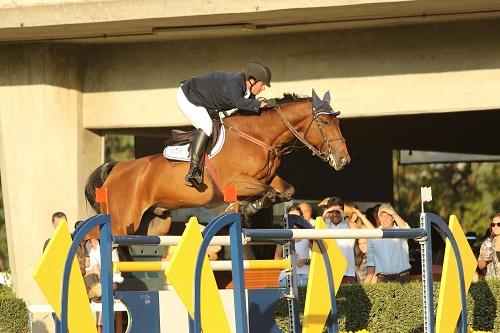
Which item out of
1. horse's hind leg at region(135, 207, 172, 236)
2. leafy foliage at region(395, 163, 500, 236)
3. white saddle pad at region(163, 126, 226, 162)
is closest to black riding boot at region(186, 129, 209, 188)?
white saddle pad at region(163, 126, 226, 162)

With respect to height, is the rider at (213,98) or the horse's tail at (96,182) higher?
the rider at (213,98)

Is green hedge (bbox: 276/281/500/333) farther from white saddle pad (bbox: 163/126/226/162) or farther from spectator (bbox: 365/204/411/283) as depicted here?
white saddle pad (bbox: 163/126/226/162)

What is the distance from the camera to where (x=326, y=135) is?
10.1 m

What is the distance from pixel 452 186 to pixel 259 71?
25.5 metres

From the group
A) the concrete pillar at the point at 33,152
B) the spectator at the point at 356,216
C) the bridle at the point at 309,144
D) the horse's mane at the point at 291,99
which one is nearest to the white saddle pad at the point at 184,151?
the bridle at the point at 309,144

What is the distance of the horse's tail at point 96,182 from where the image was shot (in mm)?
11484

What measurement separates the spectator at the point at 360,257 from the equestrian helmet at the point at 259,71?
271 cm

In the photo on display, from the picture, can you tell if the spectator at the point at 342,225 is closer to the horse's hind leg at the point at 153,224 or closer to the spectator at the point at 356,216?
the spectator at the point at 356,216

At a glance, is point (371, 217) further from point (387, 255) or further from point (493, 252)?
point (493, 252)

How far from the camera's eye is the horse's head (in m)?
10.0

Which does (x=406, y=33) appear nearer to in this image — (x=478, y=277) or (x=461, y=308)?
(x=478, y=277)

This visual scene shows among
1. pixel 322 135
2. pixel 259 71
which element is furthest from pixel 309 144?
pixel 259 71

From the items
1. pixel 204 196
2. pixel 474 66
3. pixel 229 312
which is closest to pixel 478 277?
pixel 474 66

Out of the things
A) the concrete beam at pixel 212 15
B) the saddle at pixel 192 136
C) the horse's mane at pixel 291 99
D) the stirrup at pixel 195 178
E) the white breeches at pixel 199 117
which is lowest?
the stirrup at pixel 195 178
